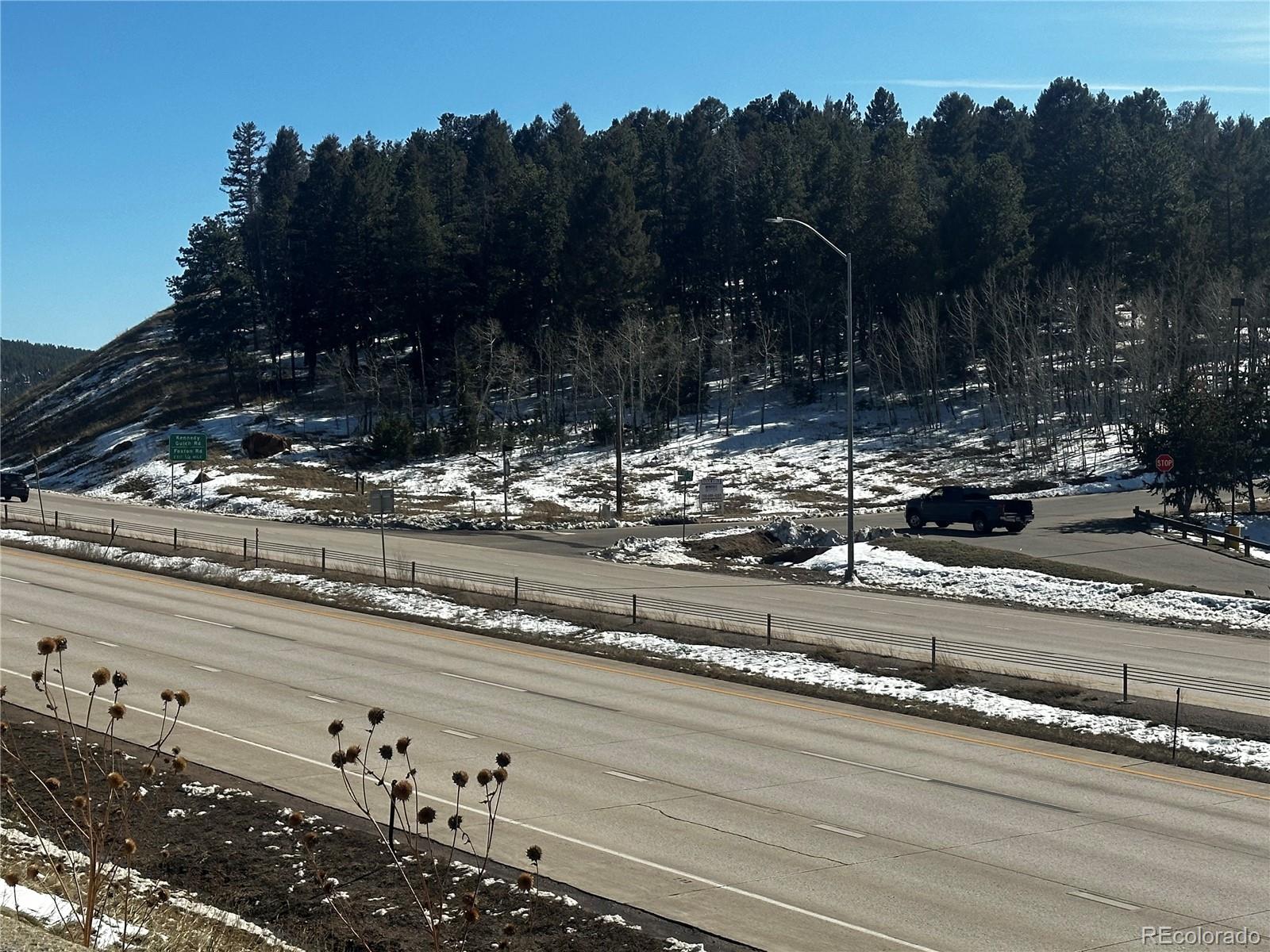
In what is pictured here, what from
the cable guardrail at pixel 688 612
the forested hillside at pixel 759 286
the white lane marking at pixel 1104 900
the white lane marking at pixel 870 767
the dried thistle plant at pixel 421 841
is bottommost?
the cable guardrail at pixel 688 612

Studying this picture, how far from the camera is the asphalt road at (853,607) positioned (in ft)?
81.8

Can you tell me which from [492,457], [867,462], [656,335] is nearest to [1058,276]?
[867,462]

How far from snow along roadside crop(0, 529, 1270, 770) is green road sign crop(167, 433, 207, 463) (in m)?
25.8

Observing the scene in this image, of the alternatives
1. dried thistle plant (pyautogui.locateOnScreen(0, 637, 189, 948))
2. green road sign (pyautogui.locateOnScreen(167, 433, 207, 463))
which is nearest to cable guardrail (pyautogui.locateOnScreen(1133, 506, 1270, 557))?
dried thistle plant (pyautogui.locateOnScreen(0, 637, 189, 948))

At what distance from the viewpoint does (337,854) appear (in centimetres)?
1241

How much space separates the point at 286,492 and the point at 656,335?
118ft

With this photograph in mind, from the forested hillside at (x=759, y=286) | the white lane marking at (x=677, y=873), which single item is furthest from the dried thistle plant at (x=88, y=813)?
the forested hillside at (x=759, y=286)

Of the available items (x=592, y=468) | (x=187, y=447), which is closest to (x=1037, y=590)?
(x=592, y=468)

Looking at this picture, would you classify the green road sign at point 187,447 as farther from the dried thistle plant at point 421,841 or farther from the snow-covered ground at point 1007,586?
the dried thistle plant at point 421,841

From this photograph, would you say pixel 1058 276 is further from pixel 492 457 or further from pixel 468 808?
pixel 468 808

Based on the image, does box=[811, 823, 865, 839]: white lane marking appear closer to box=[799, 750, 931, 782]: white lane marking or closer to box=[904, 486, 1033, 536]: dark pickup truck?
box=[799, 750, 931, 782]: white lane marking

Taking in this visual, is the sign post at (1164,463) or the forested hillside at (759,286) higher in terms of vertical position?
the forested hillside at (759,286)

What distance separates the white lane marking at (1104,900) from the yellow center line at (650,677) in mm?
5087

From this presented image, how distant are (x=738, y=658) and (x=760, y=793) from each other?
9.66 m
